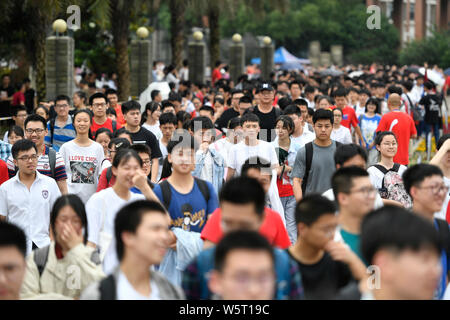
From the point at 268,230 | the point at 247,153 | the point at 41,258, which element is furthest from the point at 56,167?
the point at 268,230

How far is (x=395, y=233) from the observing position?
158 inches

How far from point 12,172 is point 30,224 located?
1.63 metres

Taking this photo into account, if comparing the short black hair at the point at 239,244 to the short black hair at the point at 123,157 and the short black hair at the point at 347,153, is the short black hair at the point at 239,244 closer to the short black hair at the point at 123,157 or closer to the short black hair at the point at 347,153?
the short black hair at the point at 123,157

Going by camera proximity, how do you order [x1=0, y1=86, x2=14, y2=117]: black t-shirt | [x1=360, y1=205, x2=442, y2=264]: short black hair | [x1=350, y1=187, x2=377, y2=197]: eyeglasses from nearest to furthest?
[x1=360, y1=205, x2=442, y2=264]: short black hair
[x1=350, y1=187, x2=377, y2=197]: eyeglasses
[x1=0, y1=86, x2=14, y2=117]: black t-shirt

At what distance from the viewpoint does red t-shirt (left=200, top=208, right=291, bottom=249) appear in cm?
560

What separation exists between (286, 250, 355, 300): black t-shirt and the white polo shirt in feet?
11.9

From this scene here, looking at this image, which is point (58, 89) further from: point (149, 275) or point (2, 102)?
point (149, 275)

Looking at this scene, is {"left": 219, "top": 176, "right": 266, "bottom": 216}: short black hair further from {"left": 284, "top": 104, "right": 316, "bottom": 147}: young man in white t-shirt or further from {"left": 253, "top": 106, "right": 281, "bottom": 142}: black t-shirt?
{"left": 253, "top": 106, "right": 281, "bottom": 142}: black t-shirt

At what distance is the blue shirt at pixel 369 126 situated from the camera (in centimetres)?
1494

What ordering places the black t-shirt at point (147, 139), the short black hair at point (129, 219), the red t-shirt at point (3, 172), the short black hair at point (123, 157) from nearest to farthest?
1. the short black hair at point (129, 219)
2. the short black hair at point (123, 157)
3. the red t-shirt at point (3, 172)
4. the black t-shirt at point (147, 139)

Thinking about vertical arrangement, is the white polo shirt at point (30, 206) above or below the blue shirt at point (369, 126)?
below

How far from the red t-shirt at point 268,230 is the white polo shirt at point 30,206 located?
273 centimetres

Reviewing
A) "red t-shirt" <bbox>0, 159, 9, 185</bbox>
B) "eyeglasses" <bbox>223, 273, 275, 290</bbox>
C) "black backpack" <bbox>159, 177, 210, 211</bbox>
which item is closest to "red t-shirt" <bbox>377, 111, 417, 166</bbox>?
"red t-shirt" <bbox>0, 159, 9, 185</bbox>

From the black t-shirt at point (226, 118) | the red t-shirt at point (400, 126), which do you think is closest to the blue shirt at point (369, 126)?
the red t-shirt at point (400, 126)
